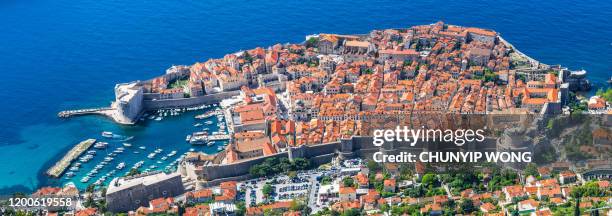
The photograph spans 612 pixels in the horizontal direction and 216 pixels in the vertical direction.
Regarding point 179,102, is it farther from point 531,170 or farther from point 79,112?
point 531,170

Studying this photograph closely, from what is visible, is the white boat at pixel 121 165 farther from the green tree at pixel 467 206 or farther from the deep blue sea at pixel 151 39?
the green tree at pixel 467 206

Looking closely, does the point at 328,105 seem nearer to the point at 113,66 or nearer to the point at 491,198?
the point at 491,198

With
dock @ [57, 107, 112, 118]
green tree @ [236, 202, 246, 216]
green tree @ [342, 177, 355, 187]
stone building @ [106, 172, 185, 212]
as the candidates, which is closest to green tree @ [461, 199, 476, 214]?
green tree @ [342, 177, 355, 187]

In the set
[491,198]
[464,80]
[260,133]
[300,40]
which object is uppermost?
[300,40]

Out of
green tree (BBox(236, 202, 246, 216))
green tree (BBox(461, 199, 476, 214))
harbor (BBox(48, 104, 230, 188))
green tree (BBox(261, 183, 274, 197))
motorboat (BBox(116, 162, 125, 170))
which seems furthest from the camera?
motorboat (BBox(116, 162, 125, 170))

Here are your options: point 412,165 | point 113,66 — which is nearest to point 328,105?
point 412,165

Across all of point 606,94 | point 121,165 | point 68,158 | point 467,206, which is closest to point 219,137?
point 121,165

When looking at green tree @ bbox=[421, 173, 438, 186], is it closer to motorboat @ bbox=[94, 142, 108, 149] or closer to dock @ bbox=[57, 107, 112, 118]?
motorboat @ bbox=[94, 142, 108, 149]
